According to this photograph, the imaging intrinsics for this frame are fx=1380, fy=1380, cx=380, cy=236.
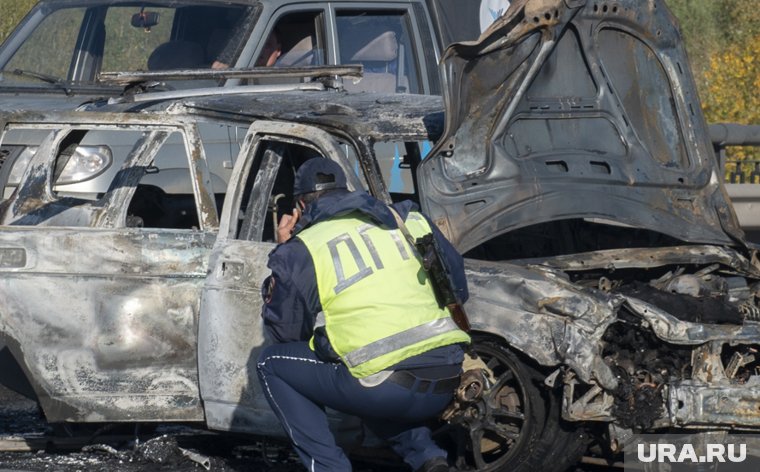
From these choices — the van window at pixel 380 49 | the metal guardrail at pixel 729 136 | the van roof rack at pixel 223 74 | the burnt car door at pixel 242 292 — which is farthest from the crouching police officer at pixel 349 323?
the metal guardrail at pixel 729 136

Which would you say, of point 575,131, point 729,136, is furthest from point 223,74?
point 729,136

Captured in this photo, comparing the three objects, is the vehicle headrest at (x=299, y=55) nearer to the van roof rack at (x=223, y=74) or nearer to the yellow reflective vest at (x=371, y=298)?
the van roof rack at (x=223, y=74)

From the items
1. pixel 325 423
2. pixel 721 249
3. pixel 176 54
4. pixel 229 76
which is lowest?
pixel 325 423

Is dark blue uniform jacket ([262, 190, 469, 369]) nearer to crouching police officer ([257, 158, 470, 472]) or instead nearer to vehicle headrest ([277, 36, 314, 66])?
crouching police officer ([257, 158, 470, 472])

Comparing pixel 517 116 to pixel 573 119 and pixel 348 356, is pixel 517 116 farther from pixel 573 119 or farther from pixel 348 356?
pixel 348 356

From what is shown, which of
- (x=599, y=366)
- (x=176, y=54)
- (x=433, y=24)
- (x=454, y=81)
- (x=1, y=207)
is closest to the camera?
(x=599, y=366)

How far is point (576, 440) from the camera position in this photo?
584 cm

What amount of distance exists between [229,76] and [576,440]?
110 inches

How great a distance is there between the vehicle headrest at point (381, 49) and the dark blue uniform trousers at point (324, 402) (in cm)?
444

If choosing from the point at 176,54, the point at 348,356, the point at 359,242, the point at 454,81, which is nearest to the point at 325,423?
the point at 348,356

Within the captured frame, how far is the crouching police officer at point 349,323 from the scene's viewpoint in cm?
504

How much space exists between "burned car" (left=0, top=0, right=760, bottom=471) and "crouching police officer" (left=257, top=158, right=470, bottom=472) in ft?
1.42

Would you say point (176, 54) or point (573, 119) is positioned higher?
point (176, 54)

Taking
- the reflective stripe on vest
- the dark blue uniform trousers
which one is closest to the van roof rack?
the dark blue uniform trousers
